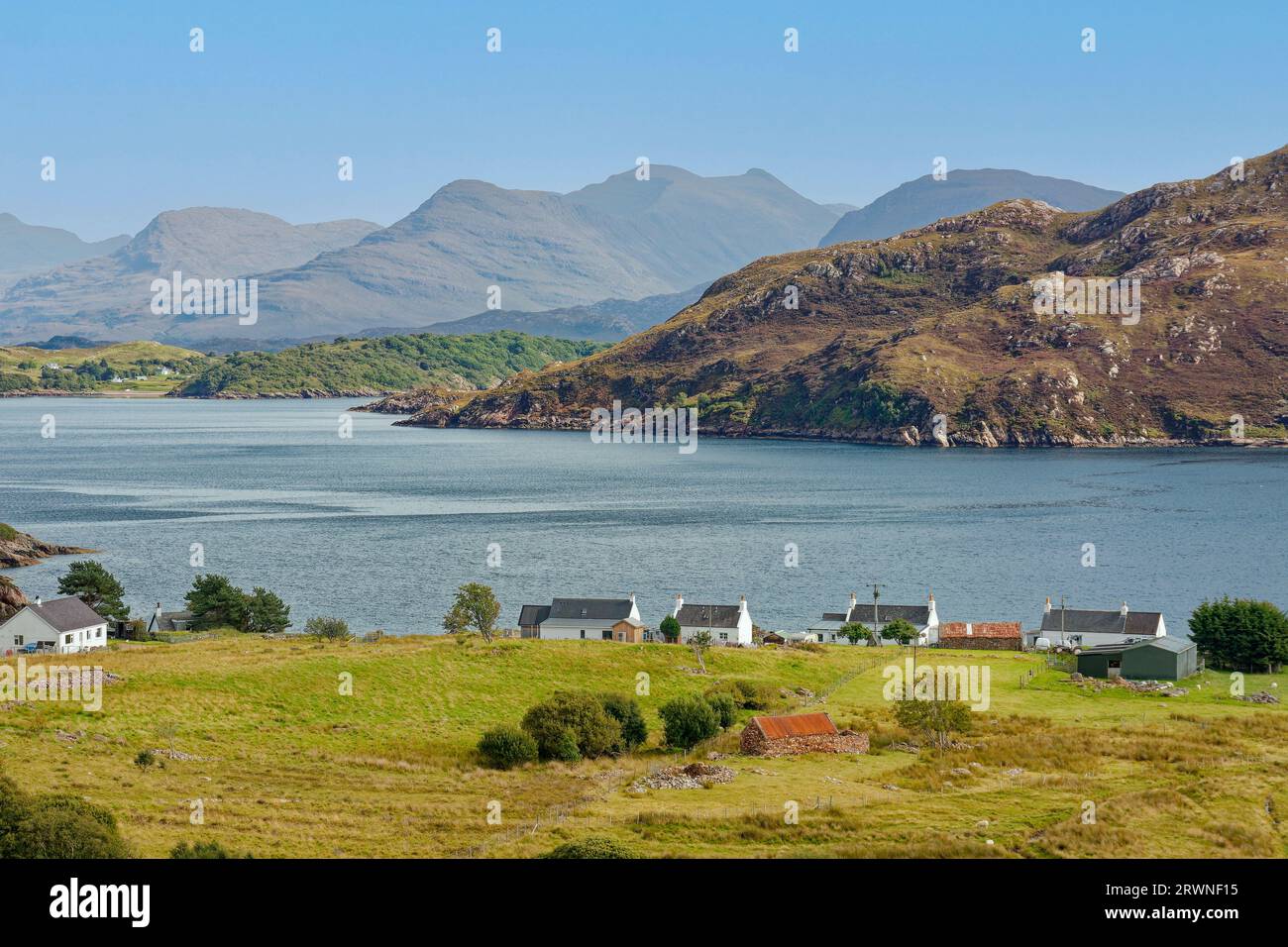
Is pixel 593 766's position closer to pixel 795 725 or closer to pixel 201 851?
pixel 795 725

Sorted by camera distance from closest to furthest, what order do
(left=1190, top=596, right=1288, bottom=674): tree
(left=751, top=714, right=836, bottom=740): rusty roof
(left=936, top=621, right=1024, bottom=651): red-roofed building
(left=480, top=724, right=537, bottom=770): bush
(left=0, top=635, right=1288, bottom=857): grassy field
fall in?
(left=0, top=635, right=1288, bottom=857): grassy field → (left=480, top=724, right=537, bottom=770): bush → (left=751, top=714, right=836, bottom=740): rusty roof → (left=1190, top=596, right=1288, bottom=674): tree → (left=936, top=621, right=1024, bottom=651): red-roofed building

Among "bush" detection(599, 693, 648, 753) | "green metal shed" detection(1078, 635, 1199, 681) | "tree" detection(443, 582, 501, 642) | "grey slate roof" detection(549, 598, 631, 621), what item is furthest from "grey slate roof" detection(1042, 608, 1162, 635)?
"bush" detection(599, 693, 648, 753)

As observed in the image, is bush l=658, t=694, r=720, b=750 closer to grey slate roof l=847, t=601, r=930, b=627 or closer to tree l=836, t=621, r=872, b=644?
tree l=836, t=621, r=872, b=644

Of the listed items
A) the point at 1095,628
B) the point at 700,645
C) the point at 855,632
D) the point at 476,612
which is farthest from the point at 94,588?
the point at 1095,628

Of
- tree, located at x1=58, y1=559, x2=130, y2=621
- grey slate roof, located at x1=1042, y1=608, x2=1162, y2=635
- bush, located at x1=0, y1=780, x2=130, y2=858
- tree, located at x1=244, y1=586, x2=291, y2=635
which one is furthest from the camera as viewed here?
tree, located at x1=58, y1=559, x2=130, y2=621

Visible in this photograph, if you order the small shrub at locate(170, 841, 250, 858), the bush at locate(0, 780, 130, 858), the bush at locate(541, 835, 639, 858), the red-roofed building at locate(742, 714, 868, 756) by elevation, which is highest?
the bush at locate(0, 780, 130, 858)
